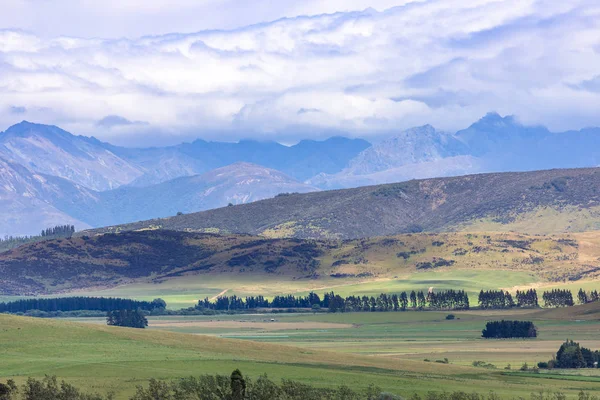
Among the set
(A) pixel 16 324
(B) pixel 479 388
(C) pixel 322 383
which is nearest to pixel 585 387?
(B) pixel 479 388

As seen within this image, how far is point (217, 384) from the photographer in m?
92.6

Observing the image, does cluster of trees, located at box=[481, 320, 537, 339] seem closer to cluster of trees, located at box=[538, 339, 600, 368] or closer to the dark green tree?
cluster of trees, located at box=[538, 339, 600, 368]

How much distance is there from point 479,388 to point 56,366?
41561 mm

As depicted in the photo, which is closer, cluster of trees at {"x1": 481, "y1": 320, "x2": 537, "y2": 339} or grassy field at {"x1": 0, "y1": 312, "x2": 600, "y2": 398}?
grassy field at {"x1": 0, "y1": 312, "x2": 600, "y2": 398}

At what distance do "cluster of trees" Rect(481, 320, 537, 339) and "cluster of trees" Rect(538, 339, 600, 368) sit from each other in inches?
1693

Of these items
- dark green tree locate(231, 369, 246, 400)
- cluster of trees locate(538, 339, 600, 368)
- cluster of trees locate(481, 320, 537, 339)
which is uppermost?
cluster of trees locate(481, 320, 537, 339)

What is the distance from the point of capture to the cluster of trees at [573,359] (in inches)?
5468

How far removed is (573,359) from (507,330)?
48547mm

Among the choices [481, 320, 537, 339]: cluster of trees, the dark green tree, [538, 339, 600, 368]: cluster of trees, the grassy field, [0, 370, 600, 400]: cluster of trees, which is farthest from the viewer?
[481, 320, 537, 339]: cluster of trees

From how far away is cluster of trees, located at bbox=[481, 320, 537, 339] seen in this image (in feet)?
615

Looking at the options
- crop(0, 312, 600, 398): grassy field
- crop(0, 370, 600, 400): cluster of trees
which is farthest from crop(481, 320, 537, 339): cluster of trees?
Result: crop(0, 370, 600, 400): cluster of trees

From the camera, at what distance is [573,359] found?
460 feet

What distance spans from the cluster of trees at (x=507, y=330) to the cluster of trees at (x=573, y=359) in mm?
42991

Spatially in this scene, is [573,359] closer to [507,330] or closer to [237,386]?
[507,330]
